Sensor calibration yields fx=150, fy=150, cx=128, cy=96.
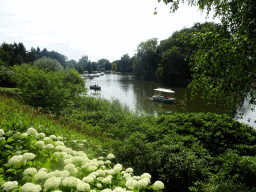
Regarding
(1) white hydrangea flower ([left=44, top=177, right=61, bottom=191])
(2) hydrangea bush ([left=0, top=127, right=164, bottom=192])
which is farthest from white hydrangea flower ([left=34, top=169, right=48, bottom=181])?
(1) white hydrangea flower ([left=44, top=177, right=61, bottom=191])

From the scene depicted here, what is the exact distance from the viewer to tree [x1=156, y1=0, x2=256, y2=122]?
11.9 ft

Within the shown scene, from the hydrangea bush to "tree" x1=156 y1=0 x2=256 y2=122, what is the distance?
349cm

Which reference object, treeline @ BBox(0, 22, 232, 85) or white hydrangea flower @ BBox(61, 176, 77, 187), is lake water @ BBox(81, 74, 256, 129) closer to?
white hydrangea flower @ BBox(61, 176, 77, 187)

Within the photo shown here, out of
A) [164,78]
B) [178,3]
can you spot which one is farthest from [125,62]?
[178,3]

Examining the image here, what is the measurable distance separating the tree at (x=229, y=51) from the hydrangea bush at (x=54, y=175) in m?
3.49

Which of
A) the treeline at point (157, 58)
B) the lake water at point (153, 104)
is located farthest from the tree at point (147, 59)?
the lake water at point (153, 104)

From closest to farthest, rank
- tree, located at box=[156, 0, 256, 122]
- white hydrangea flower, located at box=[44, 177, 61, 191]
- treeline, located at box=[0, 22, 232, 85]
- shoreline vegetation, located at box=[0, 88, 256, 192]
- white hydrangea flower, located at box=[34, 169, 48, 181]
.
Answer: white hydrangea flower, located at box=[44, 177, 61, 191] → white hydrangea flower, located at box=[34, 169, 48, 181] → shoreline vegetation, located at box=[0, 88, 256, 192] → tree, located at box=[156, 0, 256, 122] → treeline, located at box=[0, 22, 232, 85]

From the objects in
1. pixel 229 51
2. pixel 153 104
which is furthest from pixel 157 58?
pixel 229 51

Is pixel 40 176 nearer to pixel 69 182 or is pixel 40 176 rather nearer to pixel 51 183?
pixel 51 183

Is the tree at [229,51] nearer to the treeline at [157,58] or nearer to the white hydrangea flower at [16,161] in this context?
the white hydrangea flower at [16,161]

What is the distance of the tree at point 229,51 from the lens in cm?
362

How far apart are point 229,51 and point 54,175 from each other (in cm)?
475

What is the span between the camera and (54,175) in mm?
2258

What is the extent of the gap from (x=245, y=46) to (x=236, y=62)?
41 centimetres
